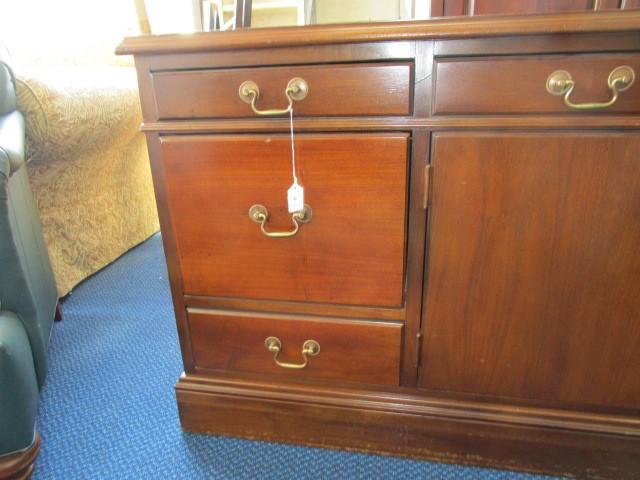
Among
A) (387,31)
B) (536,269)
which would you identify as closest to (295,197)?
(387,31)

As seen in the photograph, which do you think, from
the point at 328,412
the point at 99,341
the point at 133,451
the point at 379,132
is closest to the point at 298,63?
the point at 379,132

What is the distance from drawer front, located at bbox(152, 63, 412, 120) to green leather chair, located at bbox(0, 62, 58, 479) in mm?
318

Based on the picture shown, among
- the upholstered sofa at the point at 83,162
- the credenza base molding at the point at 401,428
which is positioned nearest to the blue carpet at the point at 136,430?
the credenza base molding at the point at 401,428

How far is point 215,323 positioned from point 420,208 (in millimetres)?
444

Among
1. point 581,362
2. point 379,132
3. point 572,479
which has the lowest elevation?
point 572,479

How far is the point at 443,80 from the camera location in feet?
2.01

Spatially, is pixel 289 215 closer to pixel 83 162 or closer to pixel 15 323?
pixel 15 323

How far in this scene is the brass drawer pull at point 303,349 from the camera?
805 mm

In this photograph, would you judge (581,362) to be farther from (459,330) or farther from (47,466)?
(47,466)

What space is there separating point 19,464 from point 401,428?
697mm

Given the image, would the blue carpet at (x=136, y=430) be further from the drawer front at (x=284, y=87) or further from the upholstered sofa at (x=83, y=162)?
the drawer front at (x=284, y=87)

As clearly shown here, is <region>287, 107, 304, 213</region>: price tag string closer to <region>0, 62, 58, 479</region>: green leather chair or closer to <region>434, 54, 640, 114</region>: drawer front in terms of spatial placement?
<region>434, 54, 640, 114</region>: drawer front

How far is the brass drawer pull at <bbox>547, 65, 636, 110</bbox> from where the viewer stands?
0.56 m

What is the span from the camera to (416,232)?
2.29 feet
